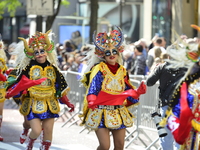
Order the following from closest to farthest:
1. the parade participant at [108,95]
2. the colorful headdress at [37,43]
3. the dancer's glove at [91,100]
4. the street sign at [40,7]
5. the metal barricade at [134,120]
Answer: the dancer's glove at [91,100] → the parade participant at [108,95] → the colorful headdress at [37,43] → the metal barricade at [134,120] → the street sign at [40,7]

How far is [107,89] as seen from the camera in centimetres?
806

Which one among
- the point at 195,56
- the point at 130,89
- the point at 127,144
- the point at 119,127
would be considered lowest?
the point at 127,144

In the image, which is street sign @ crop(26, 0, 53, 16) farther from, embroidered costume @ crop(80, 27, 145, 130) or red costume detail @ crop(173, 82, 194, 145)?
red costume detail @ crop(173, 82, 194, 145)

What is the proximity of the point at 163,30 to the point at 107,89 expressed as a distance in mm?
18117

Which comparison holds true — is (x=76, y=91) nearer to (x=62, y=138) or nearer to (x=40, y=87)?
(x=62, y=138)

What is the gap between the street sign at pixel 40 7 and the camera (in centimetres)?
1493

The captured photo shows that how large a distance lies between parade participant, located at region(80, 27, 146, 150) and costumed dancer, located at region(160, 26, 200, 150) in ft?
4.39

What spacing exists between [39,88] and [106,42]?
4.20ft

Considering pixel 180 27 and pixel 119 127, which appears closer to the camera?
pixel 119 127

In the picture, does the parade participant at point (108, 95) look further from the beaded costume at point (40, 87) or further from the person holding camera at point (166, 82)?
the beaded costume at point (40, 87)

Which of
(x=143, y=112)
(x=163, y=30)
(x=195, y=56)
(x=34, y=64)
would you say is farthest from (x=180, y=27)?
(x=195, y=56)

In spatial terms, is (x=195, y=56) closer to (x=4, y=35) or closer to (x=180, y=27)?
(x=180, y=27)

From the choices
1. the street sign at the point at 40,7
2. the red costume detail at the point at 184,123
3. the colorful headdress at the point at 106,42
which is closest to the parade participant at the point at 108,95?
the colorful headdress at the point at 106,42

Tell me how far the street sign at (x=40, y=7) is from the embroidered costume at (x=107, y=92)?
266 inches
